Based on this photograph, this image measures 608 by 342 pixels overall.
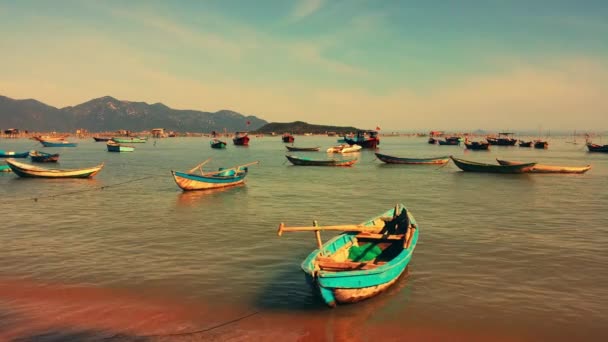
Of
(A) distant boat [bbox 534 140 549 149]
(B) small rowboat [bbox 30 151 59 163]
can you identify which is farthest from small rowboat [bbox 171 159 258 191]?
(A) distant boat [bbox 534 140 549 149]

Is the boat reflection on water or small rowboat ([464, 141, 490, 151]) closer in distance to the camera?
the boat reflection on water

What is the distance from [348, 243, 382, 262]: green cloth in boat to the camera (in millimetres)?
12852

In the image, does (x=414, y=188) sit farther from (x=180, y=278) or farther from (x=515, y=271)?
(x=180, y=278)

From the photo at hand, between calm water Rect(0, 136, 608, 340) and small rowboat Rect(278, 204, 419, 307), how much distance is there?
65cm

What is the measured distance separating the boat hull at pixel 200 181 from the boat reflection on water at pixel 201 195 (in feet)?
0.96

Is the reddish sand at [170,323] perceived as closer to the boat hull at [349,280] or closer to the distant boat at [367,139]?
the boat hull at [349,280]

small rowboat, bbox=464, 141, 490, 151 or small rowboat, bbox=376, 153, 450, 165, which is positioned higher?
small rowboat, bbox=464, 141, 490, 151

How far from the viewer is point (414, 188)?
3341 cm

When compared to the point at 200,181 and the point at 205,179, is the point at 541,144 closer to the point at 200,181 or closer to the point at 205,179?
the point at 205,179

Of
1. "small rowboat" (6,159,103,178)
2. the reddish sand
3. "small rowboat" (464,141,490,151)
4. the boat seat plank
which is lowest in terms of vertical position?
the reddish sand

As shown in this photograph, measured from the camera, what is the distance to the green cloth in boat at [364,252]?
12.9 metres

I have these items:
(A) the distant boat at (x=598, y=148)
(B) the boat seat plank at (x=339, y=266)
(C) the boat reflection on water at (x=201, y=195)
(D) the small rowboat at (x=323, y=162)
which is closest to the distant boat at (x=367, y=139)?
(A) the distant boat at (x=598, y=148)

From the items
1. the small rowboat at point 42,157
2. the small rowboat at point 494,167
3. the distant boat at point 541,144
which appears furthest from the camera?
the distant boat at point 541,144

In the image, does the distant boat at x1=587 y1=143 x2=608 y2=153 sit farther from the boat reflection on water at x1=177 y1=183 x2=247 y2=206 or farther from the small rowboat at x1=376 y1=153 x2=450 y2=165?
the boat reflection on water at x1=177 y1=183 x2=247 y2=206
